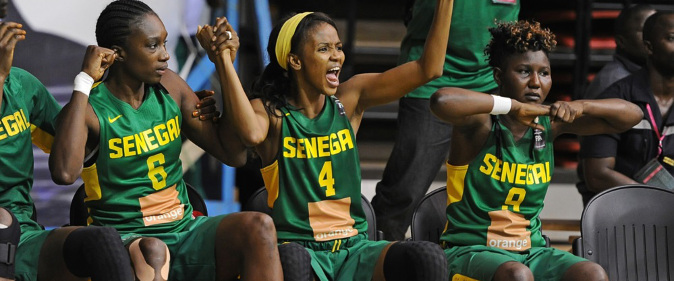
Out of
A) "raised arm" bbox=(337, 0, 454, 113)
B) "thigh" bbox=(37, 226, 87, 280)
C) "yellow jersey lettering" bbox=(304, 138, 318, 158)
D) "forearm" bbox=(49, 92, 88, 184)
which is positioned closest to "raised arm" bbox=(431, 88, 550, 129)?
"raised arm" bbox=(337, 0, 454, 113)

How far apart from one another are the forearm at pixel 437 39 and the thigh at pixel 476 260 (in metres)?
Result: 0.61

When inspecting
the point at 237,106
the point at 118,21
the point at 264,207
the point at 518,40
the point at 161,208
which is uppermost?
the point at 118,21

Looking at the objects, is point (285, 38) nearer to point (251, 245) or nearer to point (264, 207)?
point (264, 207)

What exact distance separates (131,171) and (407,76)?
3.27 ft

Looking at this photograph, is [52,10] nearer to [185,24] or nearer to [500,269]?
[185,24]

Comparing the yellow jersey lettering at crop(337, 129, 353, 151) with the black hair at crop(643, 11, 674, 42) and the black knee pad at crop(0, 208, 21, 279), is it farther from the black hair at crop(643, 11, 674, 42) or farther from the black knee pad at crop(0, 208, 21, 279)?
the black hair at crop(643, 11, 674, 42)

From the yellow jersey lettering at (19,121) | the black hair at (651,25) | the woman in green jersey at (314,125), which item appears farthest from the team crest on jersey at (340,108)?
the black hair at (651,25)

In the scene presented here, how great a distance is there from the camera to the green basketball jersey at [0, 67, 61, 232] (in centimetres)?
350

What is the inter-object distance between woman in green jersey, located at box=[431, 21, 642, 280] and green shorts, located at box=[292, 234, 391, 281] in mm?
353

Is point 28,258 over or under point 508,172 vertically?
under

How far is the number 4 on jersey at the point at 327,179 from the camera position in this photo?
3.63 meters

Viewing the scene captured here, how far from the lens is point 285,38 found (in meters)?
3.73

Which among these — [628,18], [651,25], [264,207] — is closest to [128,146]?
[264,207]

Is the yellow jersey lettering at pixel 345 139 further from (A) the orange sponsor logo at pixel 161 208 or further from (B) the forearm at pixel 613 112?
(B) the forearm at pixel 613 112
